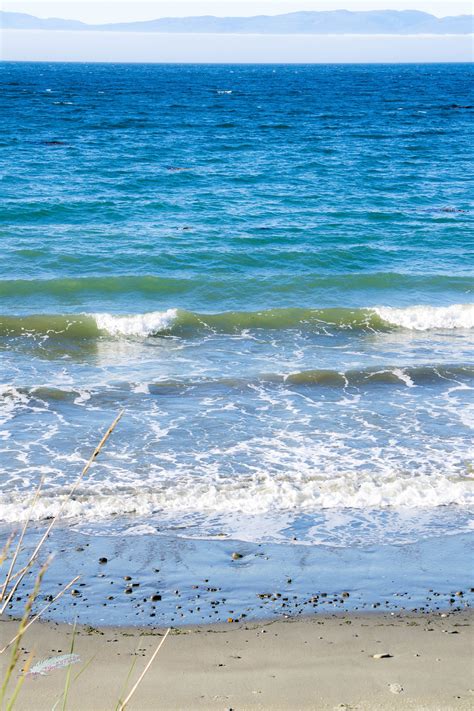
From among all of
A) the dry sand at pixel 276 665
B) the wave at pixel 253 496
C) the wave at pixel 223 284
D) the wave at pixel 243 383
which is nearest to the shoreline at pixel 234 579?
the dry sand at pixel 276 665

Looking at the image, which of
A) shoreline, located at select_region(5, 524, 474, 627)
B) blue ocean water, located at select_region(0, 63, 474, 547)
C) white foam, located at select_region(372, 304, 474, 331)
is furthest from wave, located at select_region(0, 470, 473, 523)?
white foam, located at select_region(372, 304, 474, 331)

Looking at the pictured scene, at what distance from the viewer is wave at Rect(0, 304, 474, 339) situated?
15.9 meters

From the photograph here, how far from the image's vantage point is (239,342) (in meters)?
15.3

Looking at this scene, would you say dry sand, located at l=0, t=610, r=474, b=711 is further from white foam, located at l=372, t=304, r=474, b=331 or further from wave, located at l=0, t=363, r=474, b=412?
white foam, located at l=372, t=304, r=474, b=331

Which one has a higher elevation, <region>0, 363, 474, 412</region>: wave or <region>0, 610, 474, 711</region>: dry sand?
<region>0, 610, 474, 711</region>: dry sand

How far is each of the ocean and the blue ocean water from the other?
0.15 feet

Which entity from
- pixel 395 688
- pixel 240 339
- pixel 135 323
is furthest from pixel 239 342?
pixel 395 688

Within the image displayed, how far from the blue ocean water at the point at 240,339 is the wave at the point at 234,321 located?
0.17ft

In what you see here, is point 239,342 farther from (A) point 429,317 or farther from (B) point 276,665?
(B) point 276,665

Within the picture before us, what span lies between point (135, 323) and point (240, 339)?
212 centimetres

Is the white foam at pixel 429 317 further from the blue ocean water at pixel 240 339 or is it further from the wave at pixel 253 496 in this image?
the wave at pixel 253 496

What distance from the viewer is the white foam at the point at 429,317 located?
16.6 m

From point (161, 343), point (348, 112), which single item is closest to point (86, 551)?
point (161, 343)

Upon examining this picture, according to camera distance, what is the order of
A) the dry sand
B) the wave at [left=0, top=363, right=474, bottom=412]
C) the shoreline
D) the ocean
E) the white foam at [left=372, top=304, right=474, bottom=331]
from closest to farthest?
the dry sand < the shoreline < the ocean < the wave at [left=0, top=363, right=474, bottom=412] < the white foam at [left=372, top=304, right=474, bottom=331]
